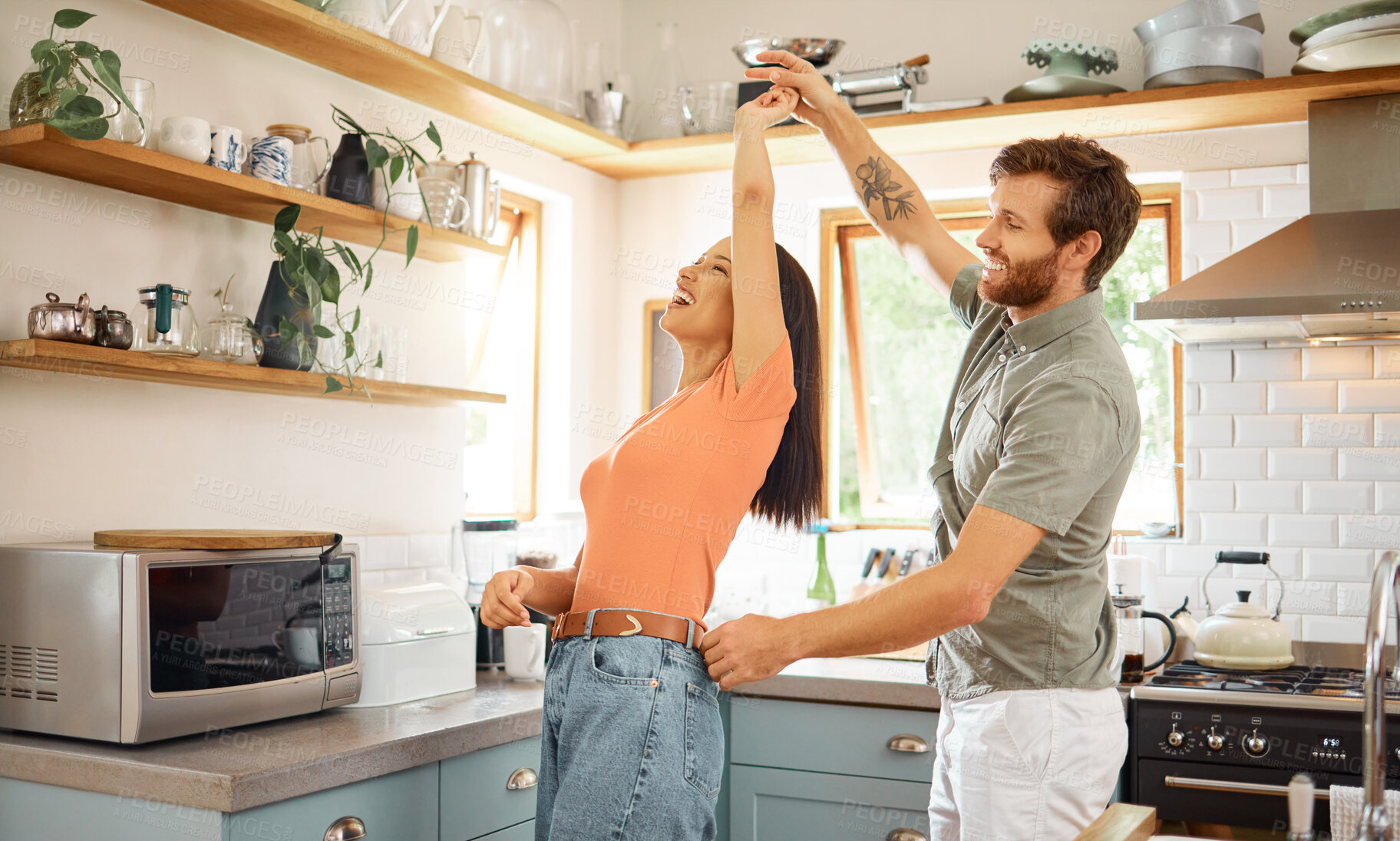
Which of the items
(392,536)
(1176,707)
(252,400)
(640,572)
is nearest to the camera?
(640,572)

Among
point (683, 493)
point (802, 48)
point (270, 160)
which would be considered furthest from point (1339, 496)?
point (270, 160)

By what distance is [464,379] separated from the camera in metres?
3.21

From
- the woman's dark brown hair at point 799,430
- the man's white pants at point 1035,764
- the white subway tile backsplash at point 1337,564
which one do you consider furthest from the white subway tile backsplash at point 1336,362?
the woman's dark brown hair at point 799,430

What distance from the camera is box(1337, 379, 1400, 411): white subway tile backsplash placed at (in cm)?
305

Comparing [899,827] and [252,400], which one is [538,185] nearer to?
[252,400]

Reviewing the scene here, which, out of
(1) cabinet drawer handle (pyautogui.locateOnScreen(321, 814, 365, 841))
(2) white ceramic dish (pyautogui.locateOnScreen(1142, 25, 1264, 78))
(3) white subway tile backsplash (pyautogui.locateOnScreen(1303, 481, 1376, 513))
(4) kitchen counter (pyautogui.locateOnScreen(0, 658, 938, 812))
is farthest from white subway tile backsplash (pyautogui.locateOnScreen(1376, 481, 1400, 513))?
(1) cabinet drawer handle (pyautogui.locateOnScreen(321, 814, 365, 841))

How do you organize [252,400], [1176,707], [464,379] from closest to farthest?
[1176,707] < [252,400] < [464,379]

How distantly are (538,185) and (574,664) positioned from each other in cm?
230

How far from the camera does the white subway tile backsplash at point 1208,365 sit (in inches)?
126

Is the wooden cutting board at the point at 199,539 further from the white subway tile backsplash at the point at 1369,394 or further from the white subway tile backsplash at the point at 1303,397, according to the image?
the white subway tile backsplash at the point at 1369,394

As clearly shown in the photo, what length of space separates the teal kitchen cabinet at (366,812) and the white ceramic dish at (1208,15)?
2.63m

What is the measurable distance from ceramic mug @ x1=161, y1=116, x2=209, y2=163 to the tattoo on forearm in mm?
1247

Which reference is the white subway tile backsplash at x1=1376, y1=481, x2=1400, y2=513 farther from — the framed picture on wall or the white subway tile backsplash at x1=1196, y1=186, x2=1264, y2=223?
the framed picture on wall

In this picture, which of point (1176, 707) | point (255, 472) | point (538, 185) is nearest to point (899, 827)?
point (1176, 707)
